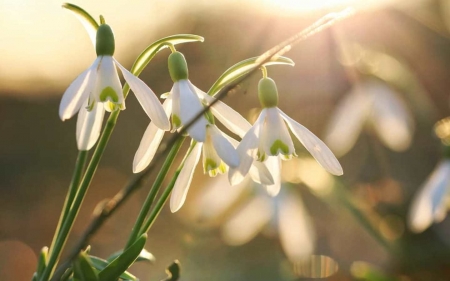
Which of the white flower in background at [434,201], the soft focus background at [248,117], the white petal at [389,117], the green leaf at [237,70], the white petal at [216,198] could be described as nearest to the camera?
the green leaf at [237,70]

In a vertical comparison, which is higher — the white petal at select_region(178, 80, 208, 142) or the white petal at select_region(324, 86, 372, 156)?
the white petal at select_region(324, 86, 372, 156)

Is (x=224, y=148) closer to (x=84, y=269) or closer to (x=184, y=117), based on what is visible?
(x=184, y=117)

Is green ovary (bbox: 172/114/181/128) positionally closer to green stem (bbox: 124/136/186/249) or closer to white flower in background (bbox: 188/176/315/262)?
green stem (bbox: 124/136/186/249)

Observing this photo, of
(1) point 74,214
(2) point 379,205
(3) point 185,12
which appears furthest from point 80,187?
(3) point 185,12

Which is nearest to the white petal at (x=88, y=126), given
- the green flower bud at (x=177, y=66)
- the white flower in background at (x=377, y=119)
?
the green flower bud at (x=177, y=66)

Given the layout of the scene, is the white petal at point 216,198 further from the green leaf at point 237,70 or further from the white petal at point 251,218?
the green leaf at point 237,70

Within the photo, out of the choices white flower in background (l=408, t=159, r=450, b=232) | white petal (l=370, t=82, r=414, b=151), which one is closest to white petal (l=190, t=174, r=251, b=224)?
white flower in background (l=408, t=159, r=450, b=232)

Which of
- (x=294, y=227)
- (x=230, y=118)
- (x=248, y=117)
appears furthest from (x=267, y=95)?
(x=294, y=227)
